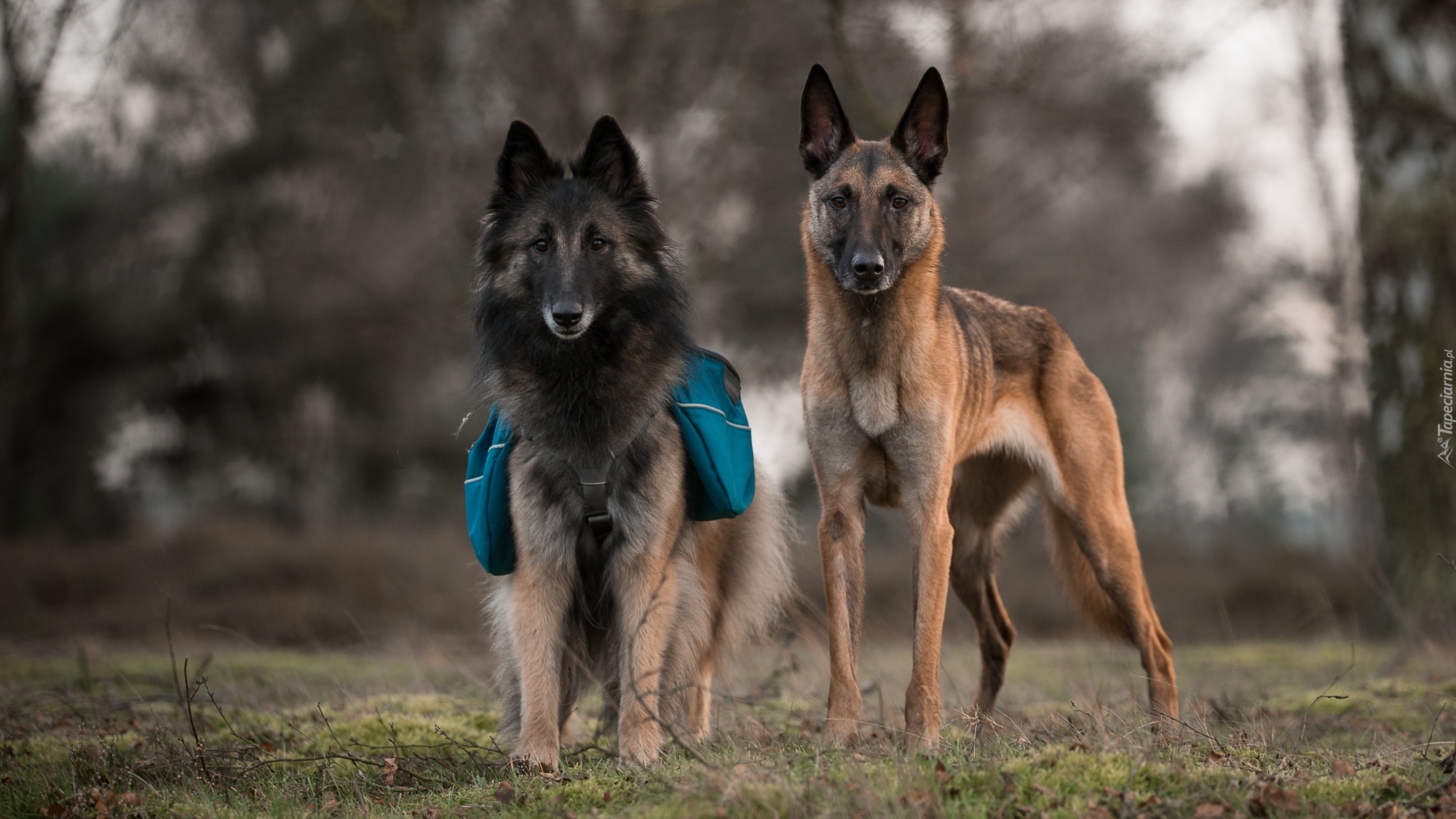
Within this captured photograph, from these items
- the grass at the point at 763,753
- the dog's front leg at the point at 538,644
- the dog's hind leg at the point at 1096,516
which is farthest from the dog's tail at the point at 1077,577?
the dog's front leg at the point at 538,644

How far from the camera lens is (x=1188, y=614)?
14062mm

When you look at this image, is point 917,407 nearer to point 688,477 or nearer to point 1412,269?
point 688,477

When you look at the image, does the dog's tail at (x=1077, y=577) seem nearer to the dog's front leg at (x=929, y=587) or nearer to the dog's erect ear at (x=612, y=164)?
the dog's front leg at (x=929, y=587)

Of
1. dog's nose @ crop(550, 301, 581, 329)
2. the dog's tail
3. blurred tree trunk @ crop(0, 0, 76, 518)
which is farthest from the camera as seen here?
blurred tree trunk @ crop(0, 0, 76, 518)

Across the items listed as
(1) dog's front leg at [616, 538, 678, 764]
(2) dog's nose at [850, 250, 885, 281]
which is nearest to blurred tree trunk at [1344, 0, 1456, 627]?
(2) dog's nose at [850, 250, 885, 281]

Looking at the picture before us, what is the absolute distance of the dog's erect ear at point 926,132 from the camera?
497 cm

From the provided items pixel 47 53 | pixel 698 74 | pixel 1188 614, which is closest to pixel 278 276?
pixel 47 53

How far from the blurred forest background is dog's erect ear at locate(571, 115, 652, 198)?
472 centimetres

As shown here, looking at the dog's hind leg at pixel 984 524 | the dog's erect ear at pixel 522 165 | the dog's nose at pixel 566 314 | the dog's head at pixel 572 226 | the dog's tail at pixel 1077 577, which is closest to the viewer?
the dog's nose at pixel 566 314

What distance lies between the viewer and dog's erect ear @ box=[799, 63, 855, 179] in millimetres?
5039

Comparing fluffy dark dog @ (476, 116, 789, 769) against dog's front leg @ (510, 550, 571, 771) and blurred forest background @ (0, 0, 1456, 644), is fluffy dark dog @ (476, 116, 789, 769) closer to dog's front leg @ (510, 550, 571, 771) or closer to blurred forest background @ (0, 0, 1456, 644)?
dog's front leg @ (510, 550, 571, 771)

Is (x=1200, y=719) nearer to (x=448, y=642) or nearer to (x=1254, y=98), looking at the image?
(x=448, y=642)

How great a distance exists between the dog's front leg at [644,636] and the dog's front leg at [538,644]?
0.90ft

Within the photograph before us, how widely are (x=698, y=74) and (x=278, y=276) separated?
8.45 metres
